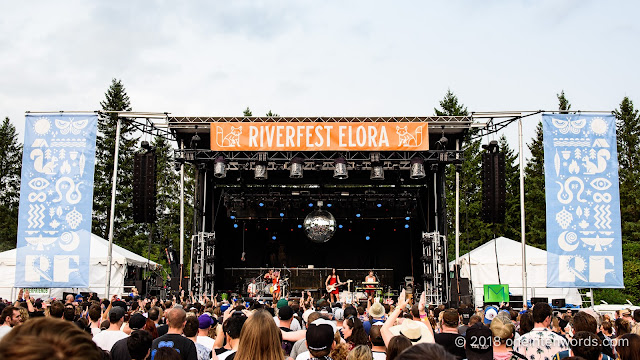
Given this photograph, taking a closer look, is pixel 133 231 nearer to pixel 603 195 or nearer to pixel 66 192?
pixel 66 192

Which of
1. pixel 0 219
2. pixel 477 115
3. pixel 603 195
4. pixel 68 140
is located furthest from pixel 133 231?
pixel 603 195

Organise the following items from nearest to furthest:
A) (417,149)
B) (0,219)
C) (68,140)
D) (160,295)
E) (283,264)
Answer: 1. (68,140)
2. (417,149)
3. (160,295)
4. (283,264)
5. (0,219)

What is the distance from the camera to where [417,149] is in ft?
60.1

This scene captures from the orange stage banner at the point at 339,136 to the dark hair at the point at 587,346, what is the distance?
1431cm

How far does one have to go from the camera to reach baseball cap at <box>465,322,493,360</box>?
5238mm

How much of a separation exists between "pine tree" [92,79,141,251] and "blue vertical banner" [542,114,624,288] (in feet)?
121

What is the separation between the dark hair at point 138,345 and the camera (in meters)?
4.56

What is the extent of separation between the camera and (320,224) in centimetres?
2559

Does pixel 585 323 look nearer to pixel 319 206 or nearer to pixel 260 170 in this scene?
pixel 260 170

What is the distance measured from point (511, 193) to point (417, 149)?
31.3 m

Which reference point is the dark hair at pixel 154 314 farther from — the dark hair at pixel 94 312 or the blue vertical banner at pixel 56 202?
the blue vertical banner at pixel 56 202

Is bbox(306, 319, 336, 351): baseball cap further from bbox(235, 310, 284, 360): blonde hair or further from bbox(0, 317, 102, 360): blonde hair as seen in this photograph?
bbox(0, 317, 102, 360): blonde hair

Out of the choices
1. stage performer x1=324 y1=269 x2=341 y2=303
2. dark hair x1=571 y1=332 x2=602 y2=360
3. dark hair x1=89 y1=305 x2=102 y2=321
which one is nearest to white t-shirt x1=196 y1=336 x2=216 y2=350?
dark hair x1=89 y1=305 x2=102 y2=321

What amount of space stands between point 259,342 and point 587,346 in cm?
222
